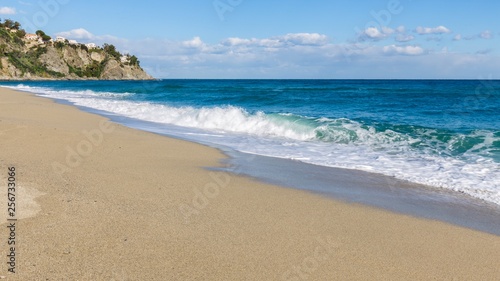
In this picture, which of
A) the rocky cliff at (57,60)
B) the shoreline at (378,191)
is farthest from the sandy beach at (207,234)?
the rocky cliff at (57,60)

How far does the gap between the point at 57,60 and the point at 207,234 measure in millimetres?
114614

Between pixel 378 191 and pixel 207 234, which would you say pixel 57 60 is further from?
pixel 207 234

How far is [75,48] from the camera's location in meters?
114

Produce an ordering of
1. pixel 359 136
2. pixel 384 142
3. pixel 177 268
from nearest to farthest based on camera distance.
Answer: pixel 177 268
pixel 384 142
pixel 359 136

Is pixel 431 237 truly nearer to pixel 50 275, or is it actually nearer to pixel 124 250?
pixel 124 250

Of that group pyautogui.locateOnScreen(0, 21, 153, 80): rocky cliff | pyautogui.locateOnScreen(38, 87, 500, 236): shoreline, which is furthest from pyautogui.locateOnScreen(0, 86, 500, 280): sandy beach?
pyautogui.locateOnScreen(0, 21, 153, 80): rocky cliff

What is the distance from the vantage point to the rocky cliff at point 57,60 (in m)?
92.4

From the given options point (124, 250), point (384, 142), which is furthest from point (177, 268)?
point (384, 142)

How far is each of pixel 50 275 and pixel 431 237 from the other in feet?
12.0

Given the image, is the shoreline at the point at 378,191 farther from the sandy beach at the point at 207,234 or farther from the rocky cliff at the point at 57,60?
the rocky cliff at the point at 57,60

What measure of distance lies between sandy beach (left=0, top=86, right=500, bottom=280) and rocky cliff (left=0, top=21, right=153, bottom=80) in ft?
309

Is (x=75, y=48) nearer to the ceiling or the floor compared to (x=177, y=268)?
nearer to the ceiling

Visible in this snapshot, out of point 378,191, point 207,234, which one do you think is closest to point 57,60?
point 378,191

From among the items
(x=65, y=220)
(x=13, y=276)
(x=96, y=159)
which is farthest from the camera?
(x=96, y=159)
